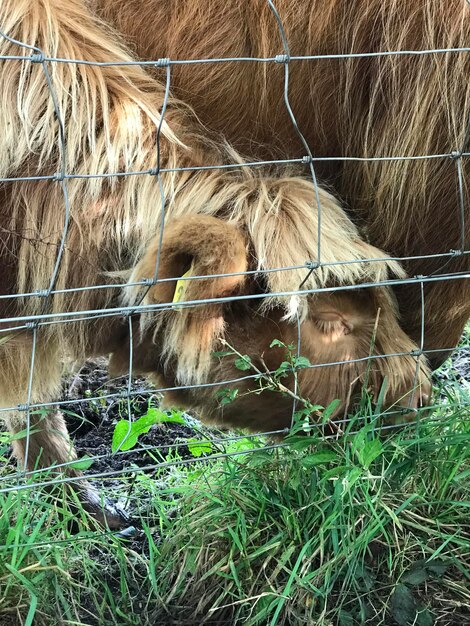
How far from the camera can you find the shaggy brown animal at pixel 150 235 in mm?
2508

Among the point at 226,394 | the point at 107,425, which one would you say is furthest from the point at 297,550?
the point at 107,425

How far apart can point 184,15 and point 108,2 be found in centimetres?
23

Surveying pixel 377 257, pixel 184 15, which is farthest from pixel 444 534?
pixel 184 15

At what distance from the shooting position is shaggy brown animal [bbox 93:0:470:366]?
2670mm

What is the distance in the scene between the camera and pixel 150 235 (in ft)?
8.41

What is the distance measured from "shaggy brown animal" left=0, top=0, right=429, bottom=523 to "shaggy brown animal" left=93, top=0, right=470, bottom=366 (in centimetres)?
11

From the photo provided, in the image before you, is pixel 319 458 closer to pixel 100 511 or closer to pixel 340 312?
pixel 340 312

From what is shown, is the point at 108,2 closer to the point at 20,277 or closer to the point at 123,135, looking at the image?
the point at 123,135

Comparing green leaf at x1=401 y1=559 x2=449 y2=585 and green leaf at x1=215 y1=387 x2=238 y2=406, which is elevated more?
green leaf at x1=215 y1=387 x2=238 y2=406

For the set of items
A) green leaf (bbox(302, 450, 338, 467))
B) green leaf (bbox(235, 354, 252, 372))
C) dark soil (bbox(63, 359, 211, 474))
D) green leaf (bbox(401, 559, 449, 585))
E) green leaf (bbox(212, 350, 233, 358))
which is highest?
green leaf (bbox(212, 350, 233, 358))

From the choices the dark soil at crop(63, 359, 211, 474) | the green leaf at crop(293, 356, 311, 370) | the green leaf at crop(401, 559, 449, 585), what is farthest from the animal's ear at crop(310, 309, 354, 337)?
the dark soil at crop(63, 359, 211, 474)

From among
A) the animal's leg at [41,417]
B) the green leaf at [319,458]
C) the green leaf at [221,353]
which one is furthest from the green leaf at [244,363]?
the animal's leg at [41,417]

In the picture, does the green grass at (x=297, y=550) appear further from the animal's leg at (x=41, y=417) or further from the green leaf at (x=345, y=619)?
the animal's leg at (x=41, y=417)

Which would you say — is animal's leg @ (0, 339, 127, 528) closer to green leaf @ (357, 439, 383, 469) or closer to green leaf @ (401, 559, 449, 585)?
green leaf @ (357, 439, 383, 469)
